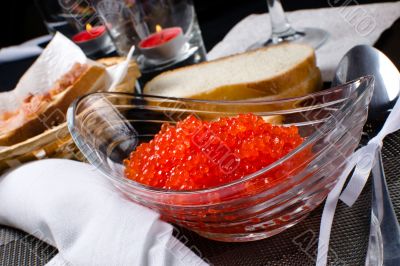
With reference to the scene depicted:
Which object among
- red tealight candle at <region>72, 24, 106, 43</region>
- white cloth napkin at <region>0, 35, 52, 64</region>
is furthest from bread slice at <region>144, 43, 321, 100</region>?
white cloth napkin at <region>0, 35, 52, 64</region>

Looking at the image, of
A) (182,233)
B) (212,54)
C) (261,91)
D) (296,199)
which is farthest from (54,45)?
(296,199)

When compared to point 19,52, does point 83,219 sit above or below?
above

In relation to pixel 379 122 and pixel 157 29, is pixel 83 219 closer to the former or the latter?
pixel 379 122

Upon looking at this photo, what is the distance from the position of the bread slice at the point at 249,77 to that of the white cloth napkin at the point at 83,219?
319mm

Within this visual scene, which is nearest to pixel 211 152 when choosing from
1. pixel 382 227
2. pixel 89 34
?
pixel 382 227

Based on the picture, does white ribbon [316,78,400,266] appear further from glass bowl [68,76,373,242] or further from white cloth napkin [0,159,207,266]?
white cloth napkin [0,159,207,266]

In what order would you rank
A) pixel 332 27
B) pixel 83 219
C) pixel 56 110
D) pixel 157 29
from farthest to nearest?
pixel 157 29
pixel 332 27
pixel 56 110
pixel 83 219

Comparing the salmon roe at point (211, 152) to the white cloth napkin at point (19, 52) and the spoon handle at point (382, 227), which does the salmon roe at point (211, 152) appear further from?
the white cloth napkin at point (19, 52)

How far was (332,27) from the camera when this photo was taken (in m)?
1.09

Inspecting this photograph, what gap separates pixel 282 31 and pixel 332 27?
11 centimetres

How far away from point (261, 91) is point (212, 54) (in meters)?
0.36

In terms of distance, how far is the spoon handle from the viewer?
1.43 feet

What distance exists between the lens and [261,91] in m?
0.87

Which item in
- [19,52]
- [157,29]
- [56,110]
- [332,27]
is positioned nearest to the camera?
[56,110]
